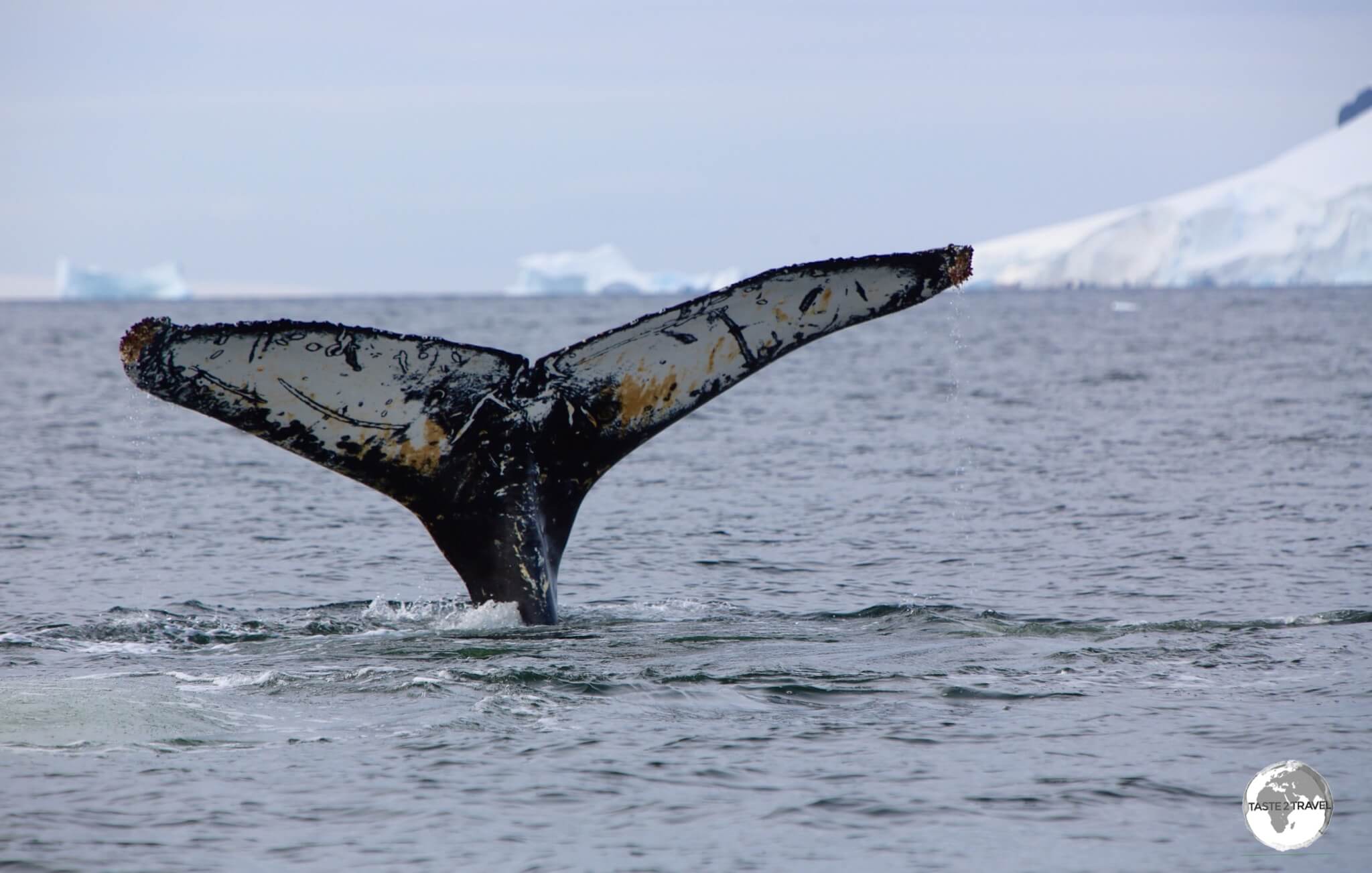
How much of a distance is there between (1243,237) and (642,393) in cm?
14208

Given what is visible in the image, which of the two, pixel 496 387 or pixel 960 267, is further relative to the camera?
pixel 496 387

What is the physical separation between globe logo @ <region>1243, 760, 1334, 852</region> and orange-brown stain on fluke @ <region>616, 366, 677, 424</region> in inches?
120

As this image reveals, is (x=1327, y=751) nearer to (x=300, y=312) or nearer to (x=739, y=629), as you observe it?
(x=739, y=629)

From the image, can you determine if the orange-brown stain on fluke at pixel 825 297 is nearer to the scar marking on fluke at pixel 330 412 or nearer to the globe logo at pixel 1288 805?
the scar marking on fluke at pixel 330 412

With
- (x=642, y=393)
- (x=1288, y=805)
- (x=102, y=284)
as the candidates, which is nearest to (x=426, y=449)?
(x=642, y=393)

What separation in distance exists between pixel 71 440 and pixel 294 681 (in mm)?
18684

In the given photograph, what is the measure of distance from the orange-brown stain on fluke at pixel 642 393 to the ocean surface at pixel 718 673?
133 cm

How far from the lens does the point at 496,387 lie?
7895 millimetres

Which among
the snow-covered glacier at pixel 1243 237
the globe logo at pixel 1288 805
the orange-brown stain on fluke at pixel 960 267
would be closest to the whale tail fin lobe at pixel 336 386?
the orange-brown stain on fluke at pixel 960 267

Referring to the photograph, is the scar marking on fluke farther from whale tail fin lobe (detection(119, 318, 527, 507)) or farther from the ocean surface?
the ocean surface

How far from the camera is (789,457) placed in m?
21.5

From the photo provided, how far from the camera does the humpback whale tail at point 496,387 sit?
729 centimetres

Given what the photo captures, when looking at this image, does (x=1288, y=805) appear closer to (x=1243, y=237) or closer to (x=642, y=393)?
(x=642, y=393)

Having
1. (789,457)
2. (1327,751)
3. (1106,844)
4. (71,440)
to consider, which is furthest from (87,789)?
(71,440)
